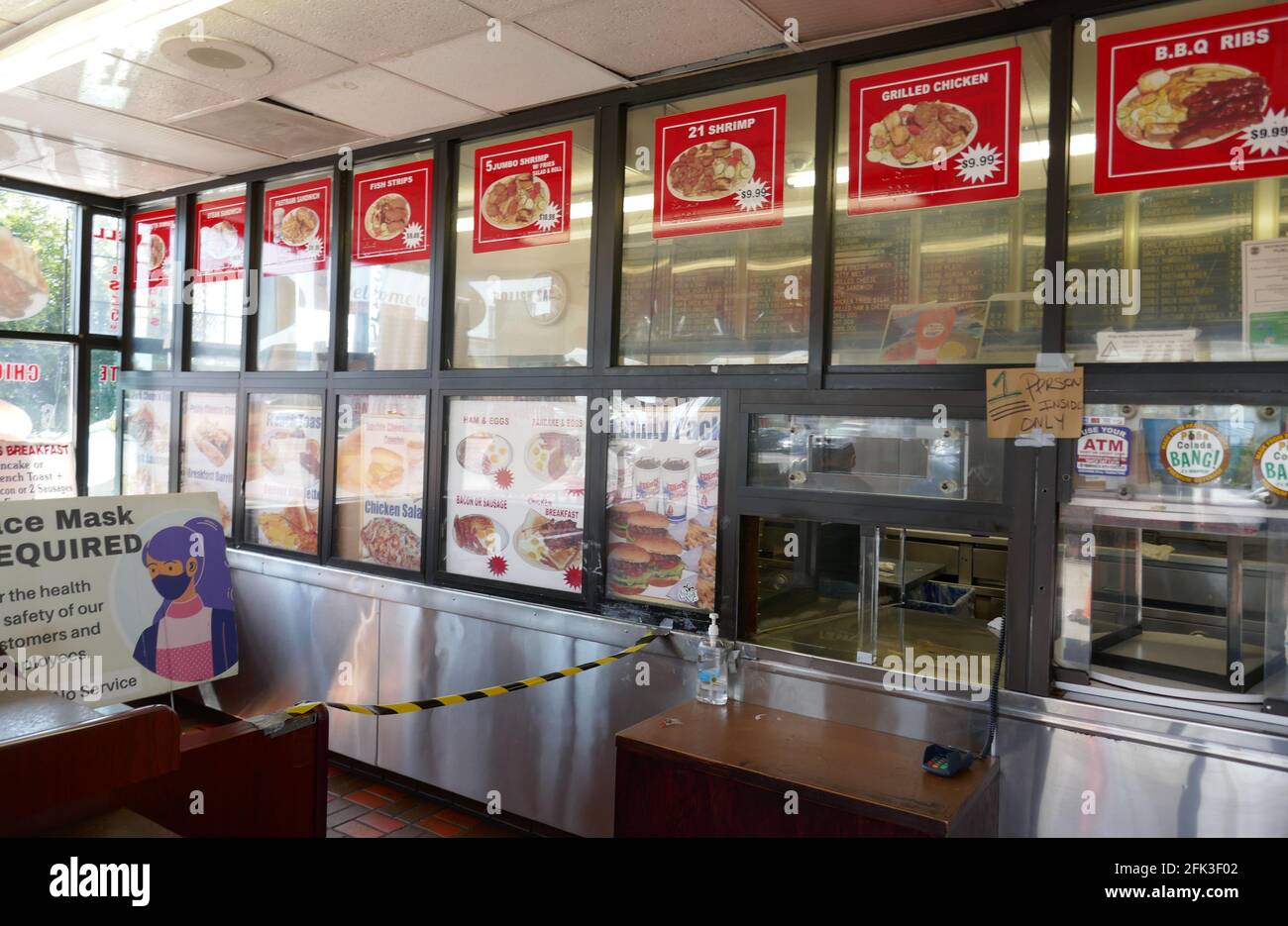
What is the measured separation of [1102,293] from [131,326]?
5756mm

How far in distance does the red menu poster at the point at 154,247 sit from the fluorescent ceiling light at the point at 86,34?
6.60ft

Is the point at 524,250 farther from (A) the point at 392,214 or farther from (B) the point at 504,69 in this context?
(A) the point at 392,214

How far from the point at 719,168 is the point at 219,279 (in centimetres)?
343

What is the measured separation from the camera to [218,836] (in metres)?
1.99

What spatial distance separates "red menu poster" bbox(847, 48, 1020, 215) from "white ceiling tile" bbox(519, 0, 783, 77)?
1.45 feet

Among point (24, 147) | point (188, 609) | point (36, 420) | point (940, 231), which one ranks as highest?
point (24, 147)

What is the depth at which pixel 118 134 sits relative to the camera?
441cm

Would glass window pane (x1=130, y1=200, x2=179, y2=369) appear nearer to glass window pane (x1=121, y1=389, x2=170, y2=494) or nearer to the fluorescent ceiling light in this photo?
glass window pane (x1=121, y1=389, x2=170, y2=494)

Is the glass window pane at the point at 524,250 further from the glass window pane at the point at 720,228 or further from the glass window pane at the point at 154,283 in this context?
the glass window pane at the point at 154,283

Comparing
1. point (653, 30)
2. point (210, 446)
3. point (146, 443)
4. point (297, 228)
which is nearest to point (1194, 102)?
point (653, 30)

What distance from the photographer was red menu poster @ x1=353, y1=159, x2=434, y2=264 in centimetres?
429

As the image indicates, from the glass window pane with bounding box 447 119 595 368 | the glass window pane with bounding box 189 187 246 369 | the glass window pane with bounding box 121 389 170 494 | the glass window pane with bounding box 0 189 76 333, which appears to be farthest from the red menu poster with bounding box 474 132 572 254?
the glass window pane with bounding box 0 189 76 333
